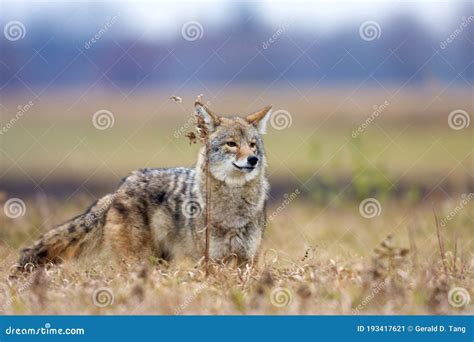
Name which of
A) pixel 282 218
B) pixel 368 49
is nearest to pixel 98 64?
pixel 368 49

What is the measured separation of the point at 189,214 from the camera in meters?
9.31

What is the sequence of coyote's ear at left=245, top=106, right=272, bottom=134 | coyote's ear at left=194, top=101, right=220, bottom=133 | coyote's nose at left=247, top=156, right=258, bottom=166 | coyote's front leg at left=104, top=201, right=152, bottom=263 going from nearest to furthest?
coyote's ear at left=194, top=101, right=220, bottom=133 → coyote's nose at left=247, top=156, right=258, bottom=166 → coyote's front leg at left=104, top=201, right=152, bottom=263 → coyote's ear at left=245, top=106, right=272, bottom=134

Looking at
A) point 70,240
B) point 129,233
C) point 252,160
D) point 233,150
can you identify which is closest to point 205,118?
point 233,150

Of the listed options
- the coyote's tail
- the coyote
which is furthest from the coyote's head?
the coyote's tail

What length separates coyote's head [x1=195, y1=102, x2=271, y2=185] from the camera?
9164 millimetres

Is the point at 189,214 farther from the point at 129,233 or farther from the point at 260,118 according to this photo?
the point at 260,118

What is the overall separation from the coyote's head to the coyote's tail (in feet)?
4.01

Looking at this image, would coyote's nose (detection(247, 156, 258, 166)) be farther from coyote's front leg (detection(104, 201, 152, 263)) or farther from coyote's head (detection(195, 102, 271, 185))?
coyote's front leg (detection(104, 201, 152, 263))

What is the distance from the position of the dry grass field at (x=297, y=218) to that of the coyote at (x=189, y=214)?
0.28 m

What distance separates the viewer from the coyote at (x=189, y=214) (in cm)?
916

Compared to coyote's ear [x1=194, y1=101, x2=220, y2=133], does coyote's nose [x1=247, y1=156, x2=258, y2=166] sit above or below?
below

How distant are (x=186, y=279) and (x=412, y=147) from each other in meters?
17.1

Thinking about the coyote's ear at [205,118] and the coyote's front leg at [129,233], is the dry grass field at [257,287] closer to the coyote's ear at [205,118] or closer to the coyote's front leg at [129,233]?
the coyote's front leg at [129,233]
